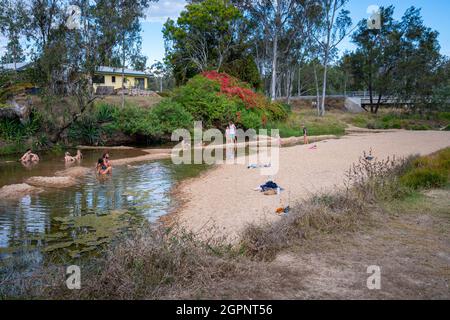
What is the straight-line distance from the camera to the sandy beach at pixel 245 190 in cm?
969

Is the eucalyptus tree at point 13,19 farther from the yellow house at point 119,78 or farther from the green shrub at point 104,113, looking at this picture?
the yellow house at point 119,78

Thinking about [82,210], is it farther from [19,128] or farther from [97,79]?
[97,79]

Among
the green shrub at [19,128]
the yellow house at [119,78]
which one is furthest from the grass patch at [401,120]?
the green shrub at [19,128]

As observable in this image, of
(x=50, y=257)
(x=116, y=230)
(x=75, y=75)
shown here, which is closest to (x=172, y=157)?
(x=75, y=75)

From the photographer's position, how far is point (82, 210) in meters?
11.8

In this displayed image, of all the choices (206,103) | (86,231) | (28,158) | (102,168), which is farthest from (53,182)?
(206,103)

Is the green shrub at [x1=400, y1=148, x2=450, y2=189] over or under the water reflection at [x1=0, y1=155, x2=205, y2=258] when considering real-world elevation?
over

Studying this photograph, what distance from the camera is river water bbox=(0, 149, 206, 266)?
8844mm

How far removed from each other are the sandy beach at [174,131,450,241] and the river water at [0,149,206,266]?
37.4 inches

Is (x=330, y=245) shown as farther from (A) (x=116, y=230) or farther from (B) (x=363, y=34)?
(B) (x=363, y=34)

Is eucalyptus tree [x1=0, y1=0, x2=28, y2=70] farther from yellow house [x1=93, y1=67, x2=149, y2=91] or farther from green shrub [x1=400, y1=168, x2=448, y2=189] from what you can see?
green shrub [x1=400, y1=168, x2=448, y2=189]

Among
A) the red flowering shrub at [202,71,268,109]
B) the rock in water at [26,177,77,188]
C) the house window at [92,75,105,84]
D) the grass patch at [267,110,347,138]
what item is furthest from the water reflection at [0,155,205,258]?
the grass patch at [267,110,347,138]

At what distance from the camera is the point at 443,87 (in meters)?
45.8
